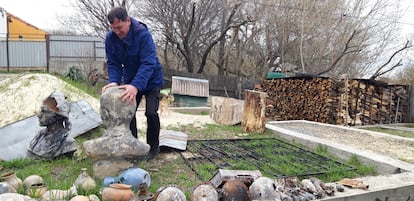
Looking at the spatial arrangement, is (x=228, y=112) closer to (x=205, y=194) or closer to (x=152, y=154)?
(x=152, y=154)

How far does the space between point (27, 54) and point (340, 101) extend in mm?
13480

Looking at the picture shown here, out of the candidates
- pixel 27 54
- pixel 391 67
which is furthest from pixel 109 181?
pixel 391 67

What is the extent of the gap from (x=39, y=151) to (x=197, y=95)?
845 centimetres

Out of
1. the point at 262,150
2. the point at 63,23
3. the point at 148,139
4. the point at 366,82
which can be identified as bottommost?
the point at 262,150

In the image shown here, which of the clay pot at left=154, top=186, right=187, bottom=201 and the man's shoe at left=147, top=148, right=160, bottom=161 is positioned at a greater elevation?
the clay pot at left=154, top=186, right=187, bottom=201

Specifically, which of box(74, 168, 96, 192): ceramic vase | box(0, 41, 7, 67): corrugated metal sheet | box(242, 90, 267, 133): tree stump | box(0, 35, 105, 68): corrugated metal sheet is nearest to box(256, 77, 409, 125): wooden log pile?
box(242, 90, 267, 133): tree stump

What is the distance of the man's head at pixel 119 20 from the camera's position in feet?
7.60

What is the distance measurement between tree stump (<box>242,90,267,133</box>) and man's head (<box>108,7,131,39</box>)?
3359 mm

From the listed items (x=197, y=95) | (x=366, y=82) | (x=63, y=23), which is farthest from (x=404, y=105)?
(x=63, y=23)

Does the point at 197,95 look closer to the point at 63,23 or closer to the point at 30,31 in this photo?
the point at 63,23

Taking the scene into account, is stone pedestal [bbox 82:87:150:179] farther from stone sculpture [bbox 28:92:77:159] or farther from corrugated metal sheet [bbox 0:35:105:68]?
corrugated metal sheet [bbox 0:35:105:68]

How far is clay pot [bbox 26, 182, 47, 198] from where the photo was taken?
1.86 meters

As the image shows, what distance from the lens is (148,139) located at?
3.16m

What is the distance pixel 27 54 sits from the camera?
14141 millimetres
